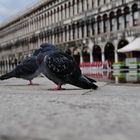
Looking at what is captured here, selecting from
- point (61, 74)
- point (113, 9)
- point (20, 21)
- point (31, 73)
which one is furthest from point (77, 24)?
point (61, 74)

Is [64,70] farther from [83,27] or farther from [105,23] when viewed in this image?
[83,27]

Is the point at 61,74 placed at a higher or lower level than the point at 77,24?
lower

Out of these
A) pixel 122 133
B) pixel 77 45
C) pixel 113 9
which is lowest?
pixel 122 133

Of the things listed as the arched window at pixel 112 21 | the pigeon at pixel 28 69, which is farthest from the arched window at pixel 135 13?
the pigeon at pixel 28 69

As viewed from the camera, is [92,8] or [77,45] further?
[77,45]

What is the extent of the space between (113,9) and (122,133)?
132 feet

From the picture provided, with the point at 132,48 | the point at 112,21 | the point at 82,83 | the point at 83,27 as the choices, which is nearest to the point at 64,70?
the point at 82,83

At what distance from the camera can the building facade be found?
41.2 metres

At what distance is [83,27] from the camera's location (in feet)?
166

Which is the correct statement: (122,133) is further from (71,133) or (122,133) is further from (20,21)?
(20,21)

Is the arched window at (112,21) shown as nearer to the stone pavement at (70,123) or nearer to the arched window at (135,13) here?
the arched window at (135,13)

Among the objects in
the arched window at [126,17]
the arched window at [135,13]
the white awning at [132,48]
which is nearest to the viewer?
the white awning at [132,48]

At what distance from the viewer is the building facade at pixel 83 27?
41219mm

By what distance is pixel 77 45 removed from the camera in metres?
51.6
